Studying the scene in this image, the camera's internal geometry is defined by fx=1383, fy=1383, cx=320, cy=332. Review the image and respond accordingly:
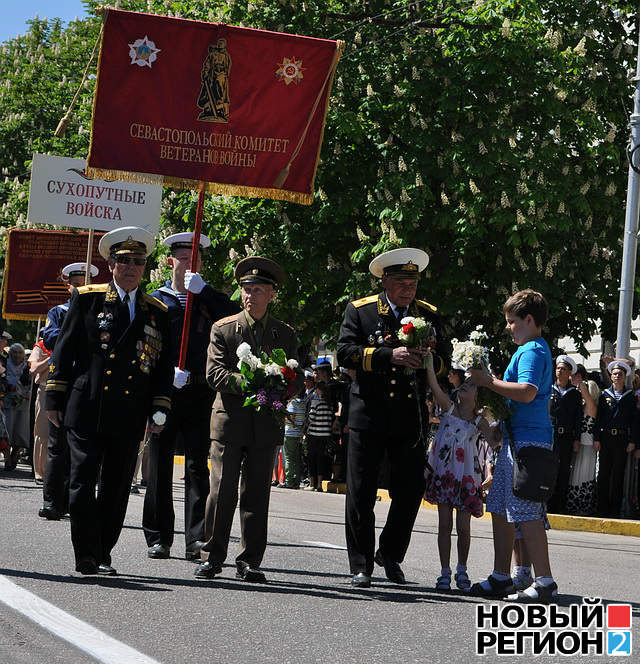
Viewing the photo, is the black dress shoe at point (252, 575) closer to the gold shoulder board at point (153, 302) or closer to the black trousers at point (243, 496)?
the black trousers at point (243, 496)

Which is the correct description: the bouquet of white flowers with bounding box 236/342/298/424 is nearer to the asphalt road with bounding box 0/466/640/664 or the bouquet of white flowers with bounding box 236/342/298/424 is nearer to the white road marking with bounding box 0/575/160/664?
the asphalt road with bounding box 0/466/640/664

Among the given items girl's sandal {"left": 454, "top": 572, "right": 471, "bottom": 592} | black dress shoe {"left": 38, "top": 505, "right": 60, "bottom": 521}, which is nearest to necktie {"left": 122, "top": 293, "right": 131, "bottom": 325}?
girl's sandal {"left": 454, "top": 572, "right": 471, "bottom": 592}

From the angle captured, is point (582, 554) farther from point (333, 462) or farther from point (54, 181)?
point (54, 181)

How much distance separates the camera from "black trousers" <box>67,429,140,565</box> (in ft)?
27.8

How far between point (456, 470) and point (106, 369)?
2.53 meters

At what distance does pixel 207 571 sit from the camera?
868cm

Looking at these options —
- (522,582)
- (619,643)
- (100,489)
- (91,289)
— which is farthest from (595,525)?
(619,643)

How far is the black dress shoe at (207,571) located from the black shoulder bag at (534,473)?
194cm

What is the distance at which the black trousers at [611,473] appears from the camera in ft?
56.5

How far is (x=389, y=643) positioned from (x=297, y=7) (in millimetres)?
19386

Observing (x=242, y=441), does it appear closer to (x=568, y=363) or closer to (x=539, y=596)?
(x=539, y=596)

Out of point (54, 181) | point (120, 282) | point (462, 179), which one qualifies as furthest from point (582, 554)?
point (54, 181)

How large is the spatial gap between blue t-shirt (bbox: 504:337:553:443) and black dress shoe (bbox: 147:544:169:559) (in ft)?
9.02

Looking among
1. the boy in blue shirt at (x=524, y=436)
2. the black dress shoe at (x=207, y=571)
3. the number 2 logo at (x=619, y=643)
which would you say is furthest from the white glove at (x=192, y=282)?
the number 2 logo at (x=619, y=643)
